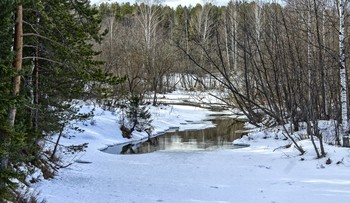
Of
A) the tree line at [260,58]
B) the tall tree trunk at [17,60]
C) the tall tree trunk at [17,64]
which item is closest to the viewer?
the tall tree trunk at [17,64]

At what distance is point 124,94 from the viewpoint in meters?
26.1

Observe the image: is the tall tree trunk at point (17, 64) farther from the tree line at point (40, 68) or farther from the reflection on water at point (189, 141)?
the reflection on water at point (189, 141)

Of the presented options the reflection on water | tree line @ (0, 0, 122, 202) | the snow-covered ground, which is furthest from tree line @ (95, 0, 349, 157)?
tree line @ (0, 0, 122, 202)

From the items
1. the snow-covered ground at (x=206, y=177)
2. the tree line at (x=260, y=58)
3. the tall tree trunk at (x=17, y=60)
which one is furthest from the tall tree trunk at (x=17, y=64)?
the tree line at (x=260, y=58)

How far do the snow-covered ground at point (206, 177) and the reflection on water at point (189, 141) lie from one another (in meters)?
1.82

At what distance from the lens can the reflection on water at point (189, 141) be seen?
59.8ft

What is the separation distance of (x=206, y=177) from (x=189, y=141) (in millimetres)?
9018

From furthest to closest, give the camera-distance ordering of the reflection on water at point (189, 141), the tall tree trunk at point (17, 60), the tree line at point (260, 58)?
1. the reflection on water at point (189, 141)
2. the tree line at point (260, 58)
3. the tall tree trunk at point (17, 60)

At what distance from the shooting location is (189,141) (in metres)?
20.3

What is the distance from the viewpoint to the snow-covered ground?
8898 mm

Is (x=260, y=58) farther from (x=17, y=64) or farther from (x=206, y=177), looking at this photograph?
(x=17, y=64)

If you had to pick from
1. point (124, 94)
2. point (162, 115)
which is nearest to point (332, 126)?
point (124, 94)

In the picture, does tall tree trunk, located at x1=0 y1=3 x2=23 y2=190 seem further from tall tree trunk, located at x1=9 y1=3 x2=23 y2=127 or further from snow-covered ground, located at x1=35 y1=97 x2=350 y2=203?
snow-covered ground, located at x1=35 y1=97 x2=350 y2=203

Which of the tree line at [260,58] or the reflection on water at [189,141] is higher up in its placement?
the tree line at [260,58]
